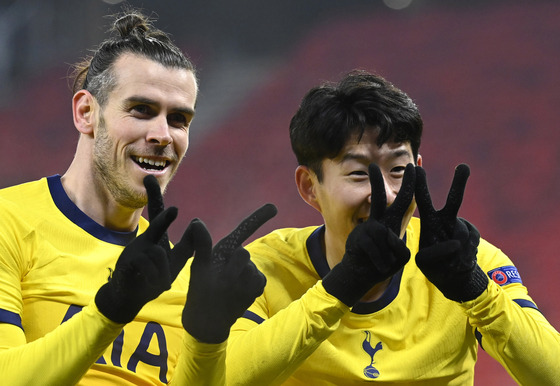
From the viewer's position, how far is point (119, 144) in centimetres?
165

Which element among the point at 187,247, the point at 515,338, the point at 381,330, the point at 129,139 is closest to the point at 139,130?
the point at 129,139

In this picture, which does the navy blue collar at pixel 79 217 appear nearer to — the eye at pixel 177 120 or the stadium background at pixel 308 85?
the eye at pixel 177 120

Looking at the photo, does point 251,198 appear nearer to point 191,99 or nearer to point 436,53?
point 436,53

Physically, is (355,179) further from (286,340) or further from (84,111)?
(84,111)

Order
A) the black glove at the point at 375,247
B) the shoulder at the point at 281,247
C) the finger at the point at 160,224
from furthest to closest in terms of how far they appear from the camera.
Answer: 1. the shoulder at the point at 281,247
2. the black glove at the point at 375,247
3. the finger at the point at 160,224

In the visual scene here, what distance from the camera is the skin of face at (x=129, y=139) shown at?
1.64 meters

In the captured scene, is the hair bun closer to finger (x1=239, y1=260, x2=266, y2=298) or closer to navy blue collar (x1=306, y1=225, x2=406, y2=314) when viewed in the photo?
navy blue collar (x1=306, y1=225, x2=406, y2=314)

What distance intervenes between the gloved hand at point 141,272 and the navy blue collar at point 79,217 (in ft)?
1.46

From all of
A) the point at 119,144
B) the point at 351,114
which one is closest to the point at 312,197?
the point at 351,114

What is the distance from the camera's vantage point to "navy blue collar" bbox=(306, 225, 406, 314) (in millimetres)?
1686

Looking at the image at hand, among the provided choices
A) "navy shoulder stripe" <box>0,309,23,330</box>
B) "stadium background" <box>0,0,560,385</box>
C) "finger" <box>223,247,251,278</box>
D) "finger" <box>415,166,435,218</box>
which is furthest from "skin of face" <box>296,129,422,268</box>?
"stadium background" <box>0,0,560,385</box>

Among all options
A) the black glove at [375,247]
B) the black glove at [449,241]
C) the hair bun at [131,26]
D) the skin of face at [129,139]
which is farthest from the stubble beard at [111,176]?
the black glove at [449,241]

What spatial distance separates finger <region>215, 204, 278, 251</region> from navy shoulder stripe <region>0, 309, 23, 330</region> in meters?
0.43

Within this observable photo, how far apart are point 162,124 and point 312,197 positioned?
415mm
